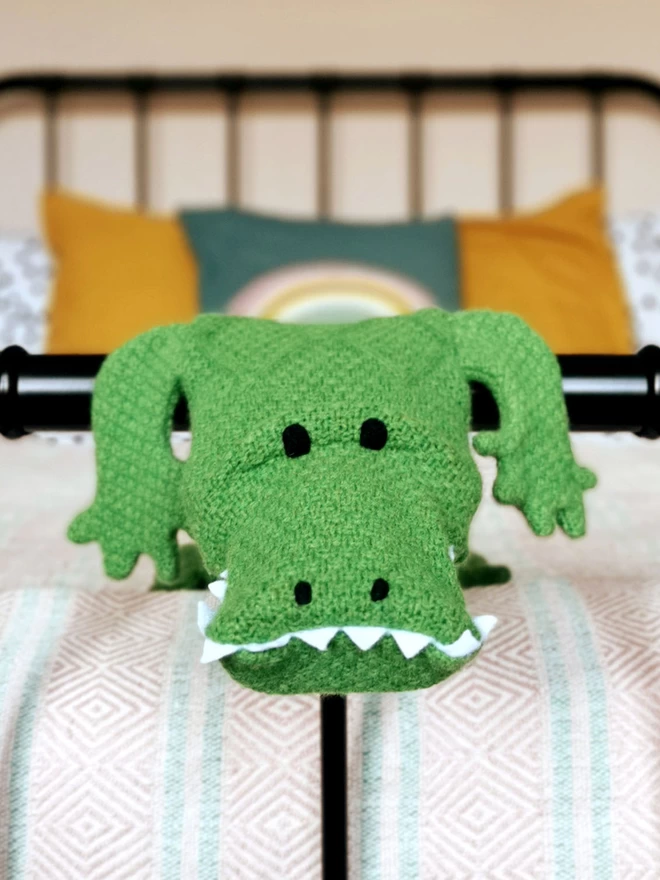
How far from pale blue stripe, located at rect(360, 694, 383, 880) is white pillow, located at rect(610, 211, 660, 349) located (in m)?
1.11

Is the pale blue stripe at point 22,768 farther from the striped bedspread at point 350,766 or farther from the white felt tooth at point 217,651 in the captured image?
the white felt tooth at point 217,651

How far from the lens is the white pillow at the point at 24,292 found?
146cm

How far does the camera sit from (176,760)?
474mm

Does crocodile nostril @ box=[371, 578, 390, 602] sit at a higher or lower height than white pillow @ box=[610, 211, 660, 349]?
lower

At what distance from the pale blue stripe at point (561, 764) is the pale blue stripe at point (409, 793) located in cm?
7

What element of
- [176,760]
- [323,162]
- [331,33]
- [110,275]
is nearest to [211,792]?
[176,760]

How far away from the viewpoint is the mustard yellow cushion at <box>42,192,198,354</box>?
139 centimetres

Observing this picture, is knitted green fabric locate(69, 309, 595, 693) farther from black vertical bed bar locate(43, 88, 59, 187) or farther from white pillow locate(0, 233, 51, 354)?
black vertical bed bar locate(43, 88, 59, 187)

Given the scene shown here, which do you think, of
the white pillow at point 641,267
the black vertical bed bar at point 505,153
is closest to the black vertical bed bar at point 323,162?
the black vertical bed bar at point 505,153

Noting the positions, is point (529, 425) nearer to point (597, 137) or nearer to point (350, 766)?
point (350, 766)

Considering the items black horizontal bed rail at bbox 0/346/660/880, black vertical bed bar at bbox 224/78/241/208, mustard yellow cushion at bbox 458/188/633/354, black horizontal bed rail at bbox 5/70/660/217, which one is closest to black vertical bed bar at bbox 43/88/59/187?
black horizontal bed rail at bbox 5/70/660/217

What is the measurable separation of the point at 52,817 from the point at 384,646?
0.69 ft

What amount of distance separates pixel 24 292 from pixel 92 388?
106 centimetres

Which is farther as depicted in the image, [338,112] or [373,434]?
[338,112]
